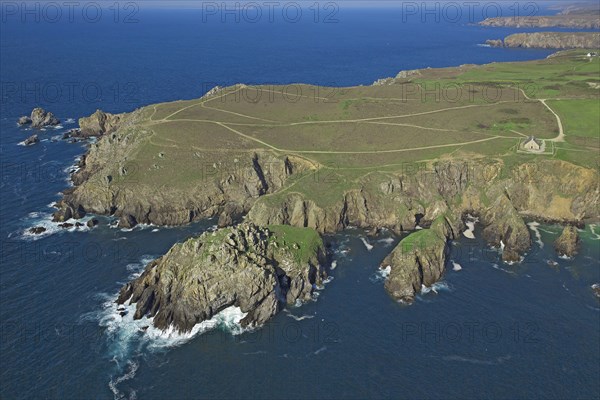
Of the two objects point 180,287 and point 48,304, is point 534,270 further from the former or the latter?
point 48,304

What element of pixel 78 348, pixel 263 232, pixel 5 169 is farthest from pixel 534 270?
pixel 5 169

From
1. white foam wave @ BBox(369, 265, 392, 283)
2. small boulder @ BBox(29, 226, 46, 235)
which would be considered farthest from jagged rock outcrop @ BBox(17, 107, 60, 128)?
white foam wave @ BBox(369, 265, 392, 283)

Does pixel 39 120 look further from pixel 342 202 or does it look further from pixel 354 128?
pixel 342 202

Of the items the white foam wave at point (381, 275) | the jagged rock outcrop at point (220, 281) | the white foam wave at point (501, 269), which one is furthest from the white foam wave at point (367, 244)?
the white foam wave at point (501, 269)

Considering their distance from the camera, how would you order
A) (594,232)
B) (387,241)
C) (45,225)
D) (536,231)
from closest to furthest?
1. (387,241)
2. (594,232)
3. (536,231)
4. (45,225)

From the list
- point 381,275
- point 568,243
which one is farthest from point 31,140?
point 568,243

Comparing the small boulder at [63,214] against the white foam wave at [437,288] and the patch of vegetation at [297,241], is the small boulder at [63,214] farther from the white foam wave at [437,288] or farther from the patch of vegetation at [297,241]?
the white foam wave at [437,288]
